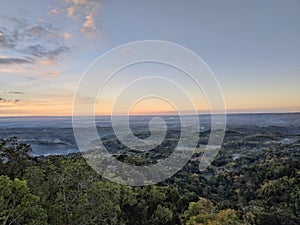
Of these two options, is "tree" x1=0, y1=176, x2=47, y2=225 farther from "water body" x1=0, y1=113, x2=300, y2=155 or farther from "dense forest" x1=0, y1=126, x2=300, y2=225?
"water body" x1=0, y1=113, x2=300, y2=155

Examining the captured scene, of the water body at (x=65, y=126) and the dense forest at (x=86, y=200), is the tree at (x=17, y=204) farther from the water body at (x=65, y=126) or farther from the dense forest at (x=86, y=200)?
the water body at (x=65, y=126)

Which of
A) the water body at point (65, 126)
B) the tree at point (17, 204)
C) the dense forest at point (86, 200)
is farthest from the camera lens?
the water body at point (65, 126)

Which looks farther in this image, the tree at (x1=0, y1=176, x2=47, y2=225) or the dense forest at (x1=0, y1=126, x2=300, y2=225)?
the dense forest at (x1=0, y1=126, x2=300, y2=225)

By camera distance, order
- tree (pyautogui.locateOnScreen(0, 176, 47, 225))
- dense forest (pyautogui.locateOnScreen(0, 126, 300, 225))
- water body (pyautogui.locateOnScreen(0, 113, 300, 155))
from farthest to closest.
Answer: water body (pyautogui.locateOnScreen(0, 113, 300, 155)), dense forest (pyautogui.locateOnScreen(0, 126, 300, 225)), tree (pyautogui.locateOnScreen(0, 176, 47, 225))

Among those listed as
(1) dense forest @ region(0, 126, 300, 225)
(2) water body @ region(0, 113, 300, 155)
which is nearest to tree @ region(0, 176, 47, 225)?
(1) dense forest @ region(0, 126, 300, 225)

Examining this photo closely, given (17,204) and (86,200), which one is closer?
(17,204)

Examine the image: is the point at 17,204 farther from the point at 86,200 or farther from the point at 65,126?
the point at 65,126

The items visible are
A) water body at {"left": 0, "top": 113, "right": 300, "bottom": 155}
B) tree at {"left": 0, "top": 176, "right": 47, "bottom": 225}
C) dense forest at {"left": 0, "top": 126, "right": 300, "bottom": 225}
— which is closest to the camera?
tree at {"left": 0, "top": 176, "right": 47, "bottom": 225}

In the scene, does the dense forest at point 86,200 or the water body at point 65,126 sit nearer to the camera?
the dense forest at point 86,200

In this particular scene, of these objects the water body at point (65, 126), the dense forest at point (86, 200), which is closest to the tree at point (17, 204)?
the dense forest at point (86, 200)

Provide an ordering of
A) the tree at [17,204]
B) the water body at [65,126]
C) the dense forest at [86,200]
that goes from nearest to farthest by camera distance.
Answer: the tree at [17,204] → the dense forest at [86,200] → the water body at [65,126]

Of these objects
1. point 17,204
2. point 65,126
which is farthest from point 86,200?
point 65,126

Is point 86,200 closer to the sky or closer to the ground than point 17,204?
closer to the ground
